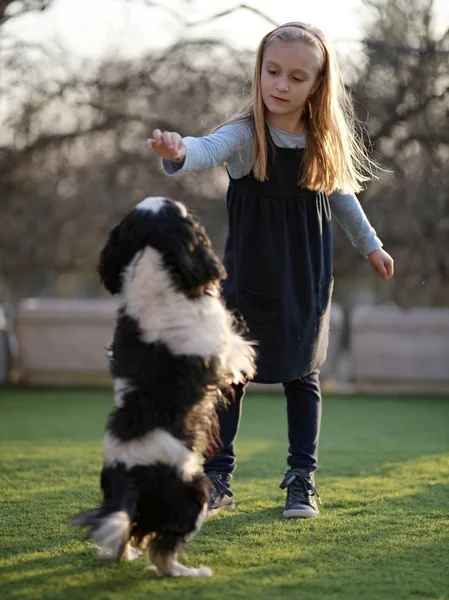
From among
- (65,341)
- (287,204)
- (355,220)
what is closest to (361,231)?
(355,220)

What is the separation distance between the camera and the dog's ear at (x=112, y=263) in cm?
254

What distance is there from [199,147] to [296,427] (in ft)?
4.30

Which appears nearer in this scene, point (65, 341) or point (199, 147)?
point (199, 147)

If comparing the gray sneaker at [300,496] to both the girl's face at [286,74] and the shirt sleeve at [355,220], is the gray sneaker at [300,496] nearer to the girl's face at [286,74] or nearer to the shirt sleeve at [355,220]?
the shirt sleeve at [355,220]

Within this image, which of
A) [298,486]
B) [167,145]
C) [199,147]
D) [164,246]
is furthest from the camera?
[298,486]

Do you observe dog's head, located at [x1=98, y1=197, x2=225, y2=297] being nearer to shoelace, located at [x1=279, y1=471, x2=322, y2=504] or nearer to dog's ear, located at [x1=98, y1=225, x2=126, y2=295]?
dog's ear, located at [x1=98, y1=225, x2=126, y2=295]

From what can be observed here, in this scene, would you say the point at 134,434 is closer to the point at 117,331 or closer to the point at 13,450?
the point at 117,331

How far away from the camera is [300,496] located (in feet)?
11.4

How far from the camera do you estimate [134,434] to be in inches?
97.0

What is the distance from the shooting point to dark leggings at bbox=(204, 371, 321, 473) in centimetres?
363

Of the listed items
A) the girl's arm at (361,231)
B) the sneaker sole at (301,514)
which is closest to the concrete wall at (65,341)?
the girl's arm at (361,231)

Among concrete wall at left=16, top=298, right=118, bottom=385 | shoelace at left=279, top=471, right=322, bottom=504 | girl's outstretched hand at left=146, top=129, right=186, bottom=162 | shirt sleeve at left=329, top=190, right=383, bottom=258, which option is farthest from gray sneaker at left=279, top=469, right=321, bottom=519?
concrete wall at left=16, top=298, right=118, bottom=385

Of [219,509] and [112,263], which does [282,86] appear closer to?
[112,263]

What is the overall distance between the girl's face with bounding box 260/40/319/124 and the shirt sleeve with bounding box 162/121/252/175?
6.1 inches
